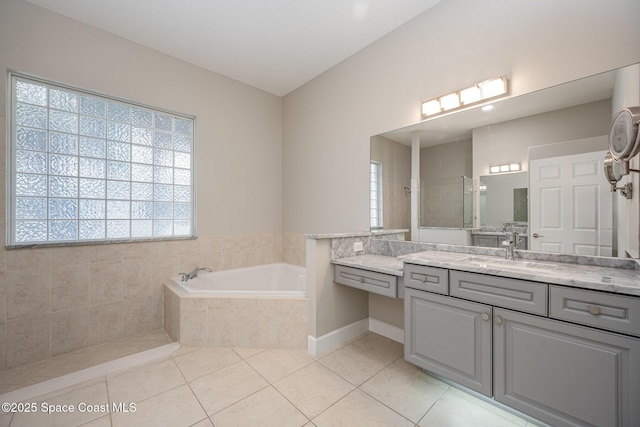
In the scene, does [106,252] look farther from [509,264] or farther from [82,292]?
[509,264]

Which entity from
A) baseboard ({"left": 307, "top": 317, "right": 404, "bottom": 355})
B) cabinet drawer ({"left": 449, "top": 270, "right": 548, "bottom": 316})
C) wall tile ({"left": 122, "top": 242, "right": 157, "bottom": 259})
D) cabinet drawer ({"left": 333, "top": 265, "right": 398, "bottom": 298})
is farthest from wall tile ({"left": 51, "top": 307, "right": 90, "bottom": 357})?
cabinet drawer ({"left": 449, "top": 270, "right": 548, "bottom": 316})

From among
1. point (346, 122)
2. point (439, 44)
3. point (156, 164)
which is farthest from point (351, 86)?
point (156, 164)

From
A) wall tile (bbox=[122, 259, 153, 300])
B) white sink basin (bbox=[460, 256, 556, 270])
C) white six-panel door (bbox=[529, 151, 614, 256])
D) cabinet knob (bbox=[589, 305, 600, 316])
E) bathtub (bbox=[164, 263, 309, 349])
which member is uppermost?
white six-panel door (bbox=[529, 151, 614, 256])

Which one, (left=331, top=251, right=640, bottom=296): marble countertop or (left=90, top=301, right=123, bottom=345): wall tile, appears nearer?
(left=331, top=251, right=640, bottom=296): marble countertop

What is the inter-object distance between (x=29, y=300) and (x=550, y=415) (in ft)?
11.4

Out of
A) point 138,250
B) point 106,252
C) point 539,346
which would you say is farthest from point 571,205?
point 106,252

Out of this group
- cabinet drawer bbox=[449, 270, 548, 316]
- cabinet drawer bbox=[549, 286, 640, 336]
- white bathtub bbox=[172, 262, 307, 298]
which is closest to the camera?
cabinet drawer bbox=[549, 286, 640, 336]

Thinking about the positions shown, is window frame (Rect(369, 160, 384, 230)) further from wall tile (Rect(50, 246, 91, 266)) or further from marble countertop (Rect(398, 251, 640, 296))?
wall tile (Rect(50, 246, 91, 266))

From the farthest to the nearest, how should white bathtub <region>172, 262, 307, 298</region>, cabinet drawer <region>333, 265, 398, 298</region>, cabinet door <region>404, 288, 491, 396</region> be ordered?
white bathtub <region>172, 262, 307, 298</region> < cabinet drawer <region>333, 265, 398, 298</region> < cabinet door <region>404, 288, 491, 396</region>

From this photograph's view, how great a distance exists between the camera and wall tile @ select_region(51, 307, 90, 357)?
2.12 meters

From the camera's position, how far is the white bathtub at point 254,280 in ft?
9.07

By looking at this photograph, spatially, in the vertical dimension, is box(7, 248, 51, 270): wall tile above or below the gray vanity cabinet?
above

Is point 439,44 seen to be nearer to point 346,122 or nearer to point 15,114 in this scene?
point 346,122

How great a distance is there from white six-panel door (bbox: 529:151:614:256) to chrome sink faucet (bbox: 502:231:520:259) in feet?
0.27
